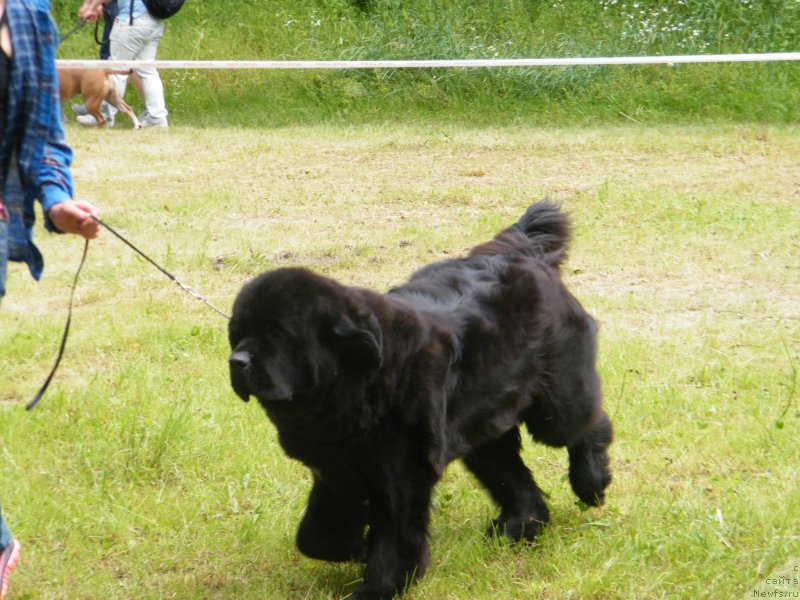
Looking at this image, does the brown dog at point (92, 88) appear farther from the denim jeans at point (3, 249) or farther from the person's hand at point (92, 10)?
the denim jeans at point (3, 249)

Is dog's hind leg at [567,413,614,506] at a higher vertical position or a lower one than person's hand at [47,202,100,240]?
lower

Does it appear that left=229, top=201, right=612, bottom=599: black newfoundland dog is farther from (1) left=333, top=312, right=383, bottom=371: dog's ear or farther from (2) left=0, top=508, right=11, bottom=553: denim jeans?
(2) left=0, top=508, right=11, bottom=553: denim jeans

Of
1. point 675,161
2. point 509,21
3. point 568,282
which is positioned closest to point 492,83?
point 509,21

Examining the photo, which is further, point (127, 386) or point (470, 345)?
point (127, 386)

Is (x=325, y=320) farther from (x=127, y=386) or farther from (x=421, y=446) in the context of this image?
(x=127, y=386)

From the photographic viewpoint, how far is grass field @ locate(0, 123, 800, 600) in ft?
13.4

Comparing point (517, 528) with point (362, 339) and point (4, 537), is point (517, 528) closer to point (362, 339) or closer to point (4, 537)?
point (362, 339)

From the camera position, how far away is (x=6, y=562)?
3.57m

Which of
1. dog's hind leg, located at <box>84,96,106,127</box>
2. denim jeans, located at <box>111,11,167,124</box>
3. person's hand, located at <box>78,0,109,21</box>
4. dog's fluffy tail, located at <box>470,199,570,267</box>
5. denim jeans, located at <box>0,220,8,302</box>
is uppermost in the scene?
denim jeans, located at <box>0,220,8,302</box>

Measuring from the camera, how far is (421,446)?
12.2 ft

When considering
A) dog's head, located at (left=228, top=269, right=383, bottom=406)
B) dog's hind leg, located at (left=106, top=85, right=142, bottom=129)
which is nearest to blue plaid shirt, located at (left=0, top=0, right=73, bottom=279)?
dog's head, located at (left=228, top=269, right=383, bottom=406)

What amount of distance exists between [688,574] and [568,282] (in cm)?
402

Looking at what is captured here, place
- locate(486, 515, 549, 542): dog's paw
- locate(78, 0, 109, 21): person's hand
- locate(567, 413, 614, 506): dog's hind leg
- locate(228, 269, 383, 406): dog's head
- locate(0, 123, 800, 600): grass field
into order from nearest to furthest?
locate(228, 269, 383, 406): dog's head < locate(0, 123, 800, 600): grass field < locate(486, 515, 549, 542): dog's paw < locate(567, 413, 614, 506): dog's hind leg < locate(78, 0, 109, 21): person's hand

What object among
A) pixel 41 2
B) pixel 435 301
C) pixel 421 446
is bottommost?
pixel 421 446
